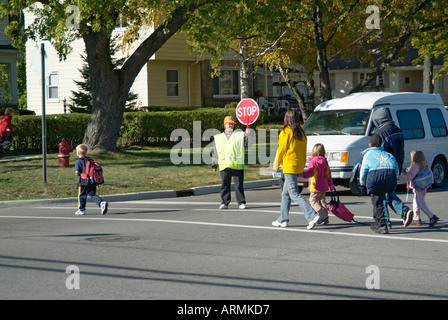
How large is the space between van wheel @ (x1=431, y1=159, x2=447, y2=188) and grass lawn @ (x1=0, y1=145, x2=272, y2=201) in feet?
15.9

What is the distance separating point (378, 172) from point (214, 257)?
3.07 meters

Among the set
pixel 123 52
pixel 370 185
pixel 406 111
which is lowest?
pixel 370 185

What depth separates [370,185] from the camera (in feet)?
33.4

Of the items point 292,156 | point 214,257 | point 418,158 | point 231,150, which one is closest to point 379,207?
point 418,158

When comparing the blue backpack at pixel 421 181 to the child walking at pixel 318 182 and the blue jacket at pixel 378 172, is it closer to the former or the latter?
the blue jacket at pixel 378 172

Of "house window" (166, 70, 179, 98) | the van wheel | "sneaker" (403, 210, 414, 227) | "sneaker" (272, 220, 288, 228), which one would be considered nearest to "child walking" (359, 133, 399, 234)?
"sneaker" (403, 210, 414, 227)

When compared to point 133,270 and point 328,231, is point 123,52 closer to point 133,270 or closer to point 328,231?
point 328,231

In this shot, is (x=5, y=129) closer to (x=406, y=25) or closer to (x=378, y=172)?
(x=378, y=172)

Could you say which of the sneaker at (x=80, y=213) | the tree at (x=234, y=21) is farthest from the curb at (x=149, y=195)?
the tree at (x=234, y=21)

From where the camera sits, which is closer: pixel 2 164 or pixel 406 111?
pixel 406 111

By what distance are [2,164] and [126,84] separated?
4.61m

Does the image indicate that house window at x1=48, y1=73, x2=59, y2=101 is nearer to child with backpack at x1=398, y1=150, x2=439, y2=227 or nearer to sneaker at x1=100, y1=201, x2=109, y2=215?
sneaker at x1=100, y1=201, x2=109, y2=215

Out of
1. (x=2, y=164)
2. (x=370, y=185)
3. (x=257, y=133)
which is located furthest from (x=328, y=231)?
(x=257, y=133)
